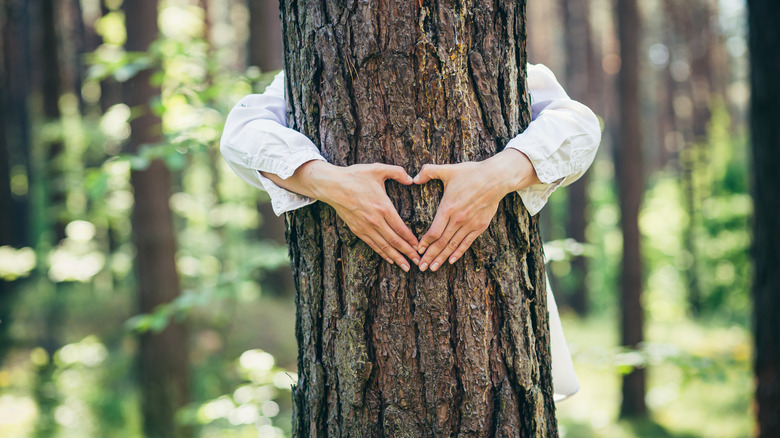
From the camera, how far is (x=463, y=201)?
58.0 inches

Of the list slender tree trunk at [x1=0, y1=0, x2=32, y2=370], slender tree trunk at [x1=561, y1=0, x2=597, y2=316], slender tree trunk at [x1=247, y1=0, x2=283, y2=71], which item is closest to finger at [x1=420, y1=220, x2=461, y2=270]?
slender tree trunk at [x1=247, y1=0, x2=283, y2=71]

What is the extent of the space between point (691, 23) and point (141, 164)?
1932 centimetres

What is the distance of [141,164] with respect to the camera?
291 cm

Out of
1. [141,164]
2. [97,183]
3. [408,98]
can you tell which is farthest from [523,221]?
[97,183]

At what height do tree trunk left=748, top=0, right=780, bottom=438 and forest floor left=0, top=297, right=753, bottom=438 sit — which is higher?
tree trunk left=748, top=0, right=780, bottom=438

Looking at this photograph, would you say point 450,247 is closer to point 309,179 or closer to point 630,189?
point 309,179

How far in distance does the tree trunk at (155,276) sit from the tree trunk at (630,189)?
21.4 ft

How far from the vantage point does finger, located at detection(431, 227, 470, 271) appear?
58.9 inches

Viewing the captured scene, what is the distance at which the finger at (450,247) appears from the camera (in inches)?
58.9

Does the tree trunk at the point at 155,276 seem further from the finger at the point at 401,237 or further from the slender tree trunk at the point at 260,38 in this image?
the finger at the point at 401,237

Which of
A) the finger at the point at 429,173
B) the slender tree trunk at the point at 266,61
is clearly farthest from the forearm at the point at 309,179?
the slender tree trunk at the point at 266,61

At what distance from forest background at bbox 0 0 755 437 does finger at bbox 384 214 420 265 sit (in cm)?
192

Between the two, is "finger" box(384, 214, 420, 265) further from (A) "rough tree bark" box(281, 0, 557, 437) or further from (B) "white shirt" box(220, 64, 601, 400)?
(B) "white shirt" box(220, 64, 601, 400)

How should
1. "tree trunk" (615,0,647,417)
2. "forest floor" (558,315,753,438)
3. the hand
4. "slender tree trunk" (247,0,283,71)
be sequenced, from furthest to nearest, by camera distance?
"slender tree trunk" (247,0,283,71), "tree trunk" (615,0,647,417), "forest floor" (558,315,753,438), the hand
